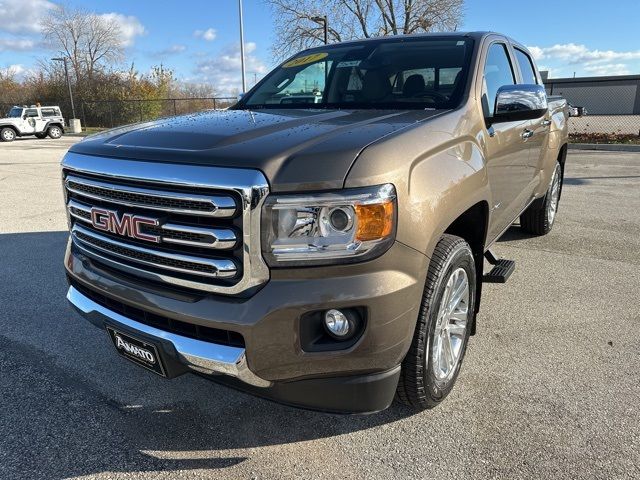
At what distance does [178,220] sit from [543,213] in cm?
459

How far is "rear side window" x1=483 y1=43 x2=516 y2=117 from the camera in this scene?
3102 millimetres

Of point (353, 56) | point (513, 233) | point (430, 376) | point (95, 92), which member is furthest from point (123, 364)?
point (95, 92)

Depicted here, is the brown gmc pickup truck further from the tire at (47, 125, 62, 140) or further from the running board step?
the tire at (47, 125, 62, 140)

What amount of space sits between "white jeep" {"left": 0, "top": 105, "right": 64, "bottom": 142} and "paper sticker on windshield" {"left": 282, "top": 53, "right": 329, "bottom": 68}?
92.4 ft

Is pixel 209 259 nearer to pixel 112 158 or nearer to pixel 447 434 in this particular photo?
pixel 112 158

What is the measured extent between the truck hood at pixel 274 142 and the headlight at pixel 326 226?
6cm

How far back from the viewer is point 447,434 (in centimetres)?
237

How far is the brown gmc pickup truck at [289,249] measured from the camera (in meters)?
1.82

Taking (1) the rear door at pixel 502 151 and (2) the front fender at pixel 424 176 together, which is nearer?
(2) the front fender at pixel 424 176

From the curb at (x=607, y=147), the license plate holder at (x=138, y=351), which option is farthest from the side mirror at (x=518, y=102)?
the curb at (x=607, y=147)

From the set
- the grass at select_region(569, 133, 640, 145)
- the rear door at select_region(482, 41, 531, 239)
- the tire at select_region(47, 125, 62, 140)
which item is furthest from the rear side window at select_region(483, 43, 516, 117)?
the tire at select_region(47, 125, 62, 140)

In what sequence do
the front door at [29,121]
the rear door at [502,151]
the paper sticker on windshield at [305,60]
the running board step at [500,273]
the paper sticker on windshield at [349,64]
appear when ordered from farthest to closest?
the front door at [29,121]
the paper sticker on windshield at [305,60]
the paper sticker on windshield at [349,64]
the running board step at [500,273]
the rear door at [502,151]

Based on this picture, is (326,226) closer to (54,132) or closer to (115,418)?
(115,418)

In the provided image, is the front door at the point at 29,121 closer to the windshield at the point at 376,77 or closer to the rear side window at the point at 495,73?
the windshield at the point at 376,77
